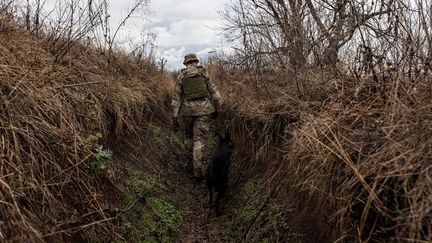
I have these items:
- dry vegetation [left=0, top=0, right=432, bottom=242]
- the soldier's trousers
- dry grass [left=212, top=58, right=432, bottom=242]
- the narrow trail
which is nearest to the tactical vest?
the soldier's trousers

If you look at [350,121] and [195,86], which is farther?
[195,86]

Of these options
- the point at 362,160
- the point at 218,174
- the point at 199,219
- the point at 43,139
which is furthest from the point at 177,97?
the point at 362,160

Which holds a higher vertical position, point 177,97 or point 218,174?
point 177,97

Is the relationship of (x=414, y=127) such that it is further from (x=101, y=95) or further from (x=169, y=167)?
(x=169, y=167)

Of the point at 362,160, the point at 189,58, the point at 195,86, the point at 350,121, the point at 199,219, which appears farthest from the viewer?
the point at 189,58

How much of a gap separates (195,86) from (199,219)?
7.88 ft

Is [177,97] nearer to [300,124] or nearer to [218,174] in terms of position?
[218,174]

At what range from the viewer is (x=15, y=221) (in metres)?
2.49

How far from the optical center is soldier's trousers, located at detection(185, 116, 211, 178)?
647 centimetres

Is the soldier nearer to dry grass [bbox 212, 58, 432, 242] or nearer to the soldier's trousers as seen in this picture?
the soldier's trousers

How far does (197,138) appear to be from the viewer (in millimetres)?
6672

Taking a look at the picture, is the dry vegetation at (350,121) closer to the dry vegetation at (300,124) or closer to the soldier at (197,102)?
the dry vegetation at (300,124)

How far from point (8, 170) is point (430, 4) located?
3.67 m

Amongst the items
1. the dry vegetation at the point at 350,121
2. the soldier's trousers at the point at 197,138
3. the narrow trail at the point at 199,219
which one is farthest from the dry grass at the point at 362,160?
the soldier's trousers at the point at 197,138
